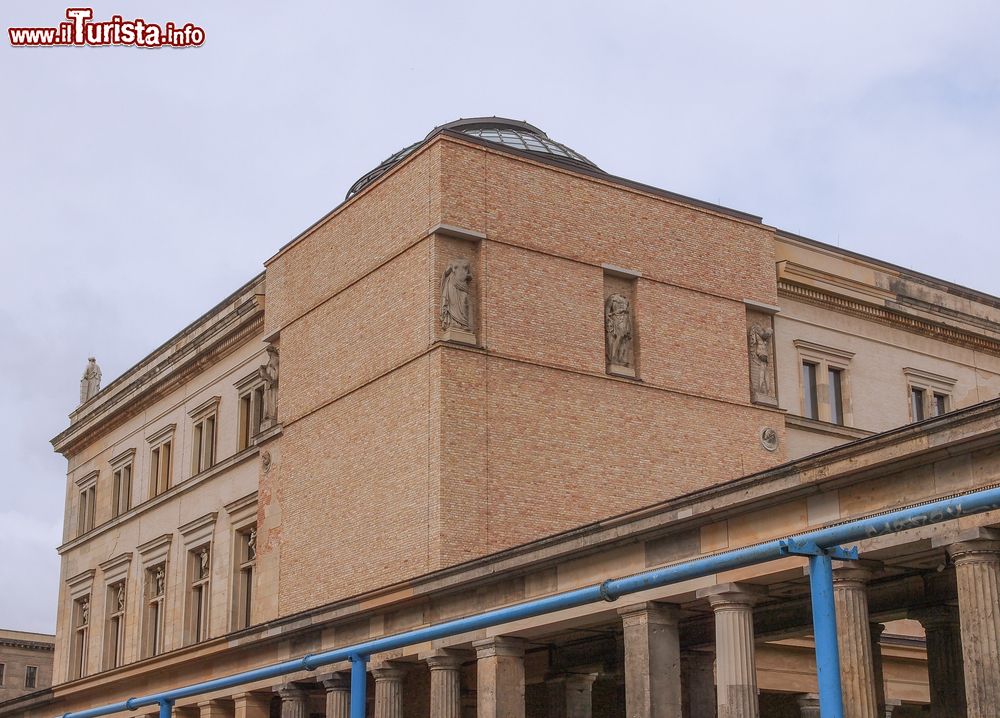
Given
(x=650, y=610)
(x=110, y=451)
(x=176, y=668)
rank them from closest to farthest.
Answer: (x=650, y=610), (x=176, y=668), (x=110, y=451)

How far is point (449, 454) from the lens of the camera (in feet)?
110

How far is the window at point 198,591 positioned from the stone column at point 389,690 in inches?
605

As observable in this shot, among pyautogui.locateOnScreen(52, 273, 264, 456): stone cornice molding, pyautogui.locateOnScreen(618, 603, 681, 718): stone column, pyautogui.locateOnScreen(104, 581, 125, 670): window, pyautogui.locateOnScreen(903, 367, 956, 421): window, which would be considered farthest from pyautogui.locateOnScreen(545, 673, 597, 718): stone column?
pyautogui.locateOnScreen(104, 581, 125, 670): window

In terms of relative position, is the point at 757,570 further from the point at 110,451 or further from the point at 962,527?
the point at 110,451

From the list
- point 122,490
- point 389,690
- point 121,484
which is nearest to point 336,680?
point 389,690

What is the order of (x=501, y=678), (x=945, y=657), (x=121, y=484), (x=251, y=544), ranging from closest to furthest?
(x=945, y=657) < (x=501, y=678) < (x=251, y=544) < (x=121, y=484)

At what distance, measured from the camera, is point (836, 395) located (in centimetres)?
4241

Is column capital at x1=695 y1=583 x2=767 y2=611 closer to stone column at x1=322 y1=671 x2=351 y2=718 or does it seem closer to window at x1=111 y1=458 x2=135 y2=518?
stone column at x1=322 y1=671 x2=351 y2=718

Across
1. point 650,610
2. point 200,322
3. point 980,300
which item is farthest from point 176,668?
point 980,300

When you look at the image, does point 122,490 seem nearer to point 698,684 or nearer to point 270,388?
point 270,388

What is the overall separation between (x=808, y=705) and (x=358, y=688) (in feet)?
76.1

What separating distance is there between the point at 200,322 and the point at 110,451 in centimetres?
931

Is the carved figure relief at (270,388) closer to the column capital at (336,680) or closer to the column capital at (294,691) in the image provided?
the column capital at (294,691)

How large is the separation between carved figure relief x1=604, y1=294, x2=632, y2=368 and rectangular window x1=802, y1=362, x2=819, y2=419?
21.8 ft
